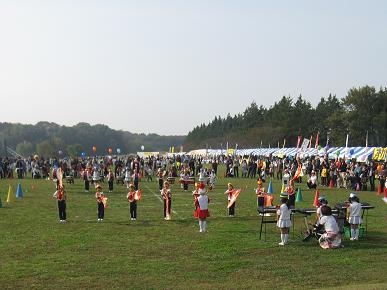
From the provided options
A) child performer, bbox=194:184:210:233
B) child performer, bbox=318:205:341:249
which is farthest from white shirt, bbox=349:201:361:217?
child performer, bbox=194:184:210:233

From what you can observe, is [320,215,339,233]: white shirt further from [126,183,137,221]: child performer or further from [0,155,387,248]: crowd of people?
[126,183,137,221]: child performer

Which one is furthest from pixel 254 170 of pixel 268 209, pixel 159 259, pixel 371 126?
pixel 371 126

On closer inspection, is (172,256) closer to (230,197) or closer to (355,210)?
(355,210)

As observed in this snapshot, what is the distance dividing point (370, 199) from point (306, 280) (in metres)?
18.5

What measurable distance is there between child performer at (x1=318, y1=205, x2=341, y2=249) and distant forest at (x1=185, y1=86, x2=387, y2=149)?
7227cm

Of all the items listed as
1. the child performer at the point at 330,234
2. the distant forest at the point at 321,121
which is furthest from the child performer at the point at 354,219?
the distant forest at the point at 321,121

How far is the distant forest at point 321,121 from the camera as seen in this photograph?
8506 cm

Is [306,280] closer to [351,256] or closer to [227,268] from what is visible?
[227,268]

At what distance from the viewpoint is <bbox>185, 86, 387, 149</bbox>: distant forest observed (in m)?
85.1

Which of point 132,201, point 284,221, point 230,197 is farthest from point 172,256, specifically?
point 230,197

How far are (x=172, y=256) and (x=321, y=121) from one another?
92834 mm

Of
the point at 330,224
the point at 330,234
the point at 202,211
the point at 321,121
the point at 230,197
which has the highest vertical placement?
the point at 321,121

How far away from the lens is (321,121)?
339 feet

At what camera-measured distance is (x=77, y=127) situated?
19000 cm
